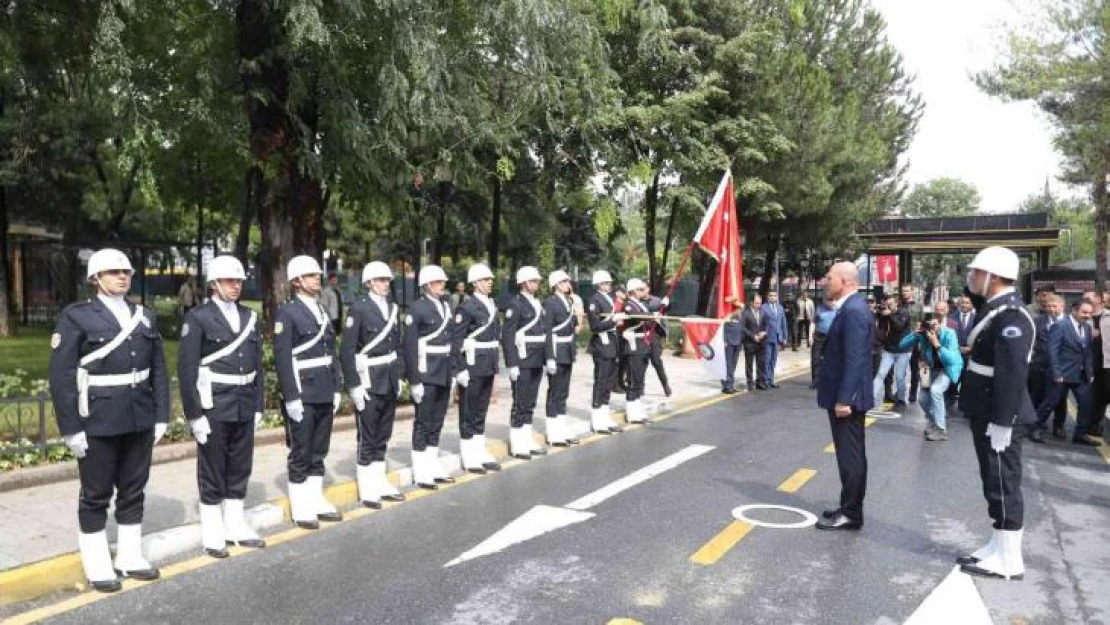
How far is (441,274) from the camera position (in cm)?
798

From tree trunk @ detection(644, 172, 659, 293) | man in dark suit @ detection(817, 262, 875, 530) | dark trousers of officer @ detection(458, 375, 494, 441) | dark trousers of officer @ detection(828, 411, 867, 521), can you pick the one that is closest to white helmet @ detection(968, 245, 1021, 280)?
man in dark suit @ detection(817, 262, 875, 530)

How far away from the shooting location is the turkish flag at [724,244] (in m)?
10.3

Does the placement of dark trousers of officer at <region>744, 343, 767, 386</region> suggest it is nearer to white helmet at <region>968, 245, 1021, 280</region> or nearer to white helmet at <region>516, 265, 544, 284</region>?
white helmet at <region>516, 265, 544, 284</region>

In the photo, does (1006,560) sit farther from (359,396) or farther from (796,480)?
(359,396)

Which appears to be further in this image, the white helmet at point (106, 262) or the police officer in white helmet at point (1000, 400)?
the police officer in white helmet at point (1000, 400)

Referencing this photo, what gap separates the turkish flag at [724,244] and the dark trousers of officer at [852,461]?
3.73 m

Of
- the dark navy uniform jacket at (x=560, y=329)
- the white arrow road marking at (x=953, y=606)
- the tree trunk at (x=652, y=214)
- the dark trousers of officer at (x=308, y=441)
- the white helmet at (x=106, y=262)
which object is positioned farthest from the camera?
the tree trunk at (x=652, y=214)

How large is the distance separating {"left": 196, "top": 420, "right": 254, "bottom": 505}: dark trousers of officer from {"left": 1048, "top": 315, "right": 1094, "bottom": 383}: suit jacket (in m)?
9.56

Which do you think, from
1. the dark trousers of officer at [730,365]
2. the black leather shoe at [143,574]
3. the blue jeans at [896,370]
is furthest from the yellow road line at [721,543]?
the dark trousers of officer at [730,365]

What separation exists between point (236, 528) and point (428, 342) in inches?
95.6

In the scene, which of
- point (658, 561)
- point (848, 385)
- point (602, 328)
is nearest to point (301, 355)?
point (658, 561)

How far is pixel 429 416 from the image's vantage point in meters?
7.82

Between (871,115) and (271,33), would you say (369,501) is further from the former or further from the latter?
(871,115)

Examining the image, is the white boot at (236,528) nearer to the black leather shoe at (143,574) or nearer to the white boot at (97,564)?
the black leather shoe at (143,574)
